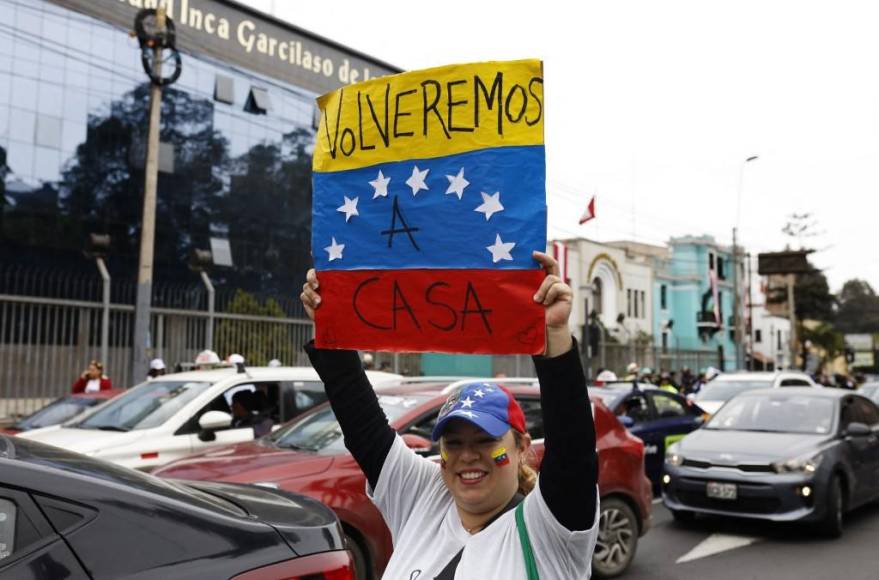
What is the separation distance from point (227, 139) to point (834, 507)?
93.6 feet

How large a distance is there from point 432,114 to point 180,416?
18.1 feet

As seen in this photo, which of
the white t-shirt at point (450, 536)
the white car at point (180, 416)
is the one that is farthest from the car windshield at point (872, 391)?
the white t-shirt at point (450, 536)

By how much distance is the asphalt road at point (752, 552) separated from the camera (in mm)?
6680

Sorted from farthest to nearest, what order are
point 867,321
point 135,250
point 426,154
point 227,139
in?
point 867,321, point 227,139, point 135,250, point 426,154

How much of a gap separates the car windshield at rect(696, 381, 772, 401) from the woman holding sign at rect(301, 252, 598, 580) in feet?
42.7

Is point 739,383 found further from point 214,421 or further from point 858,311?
point 858,311

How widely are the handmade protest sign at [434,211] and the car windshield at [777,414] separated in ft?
24.7

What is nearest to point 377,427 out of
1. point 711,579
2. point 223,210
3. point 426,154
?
point 426,154

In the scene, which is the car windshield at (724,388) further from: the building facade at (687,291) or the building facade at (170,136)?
the building facade at (687,291)

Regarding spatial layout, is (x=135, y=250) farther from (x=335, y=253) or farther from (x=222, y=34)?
(x=335, y=253)

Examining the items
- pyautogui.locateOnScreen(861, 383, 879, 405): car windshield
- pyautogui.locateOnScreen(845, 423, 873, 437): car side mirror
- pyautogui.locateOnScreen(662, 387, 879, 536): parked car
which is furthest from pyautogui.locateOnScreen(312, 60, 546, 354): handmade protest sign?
pyautogui.locateOnScreen(861, 383, 879, 405): car windshield

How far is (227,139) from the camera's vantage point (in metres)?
32.3

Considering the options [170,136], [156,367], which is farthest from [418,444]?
[170,136]

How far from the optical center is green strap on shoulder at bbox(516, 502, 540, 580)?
200cm
